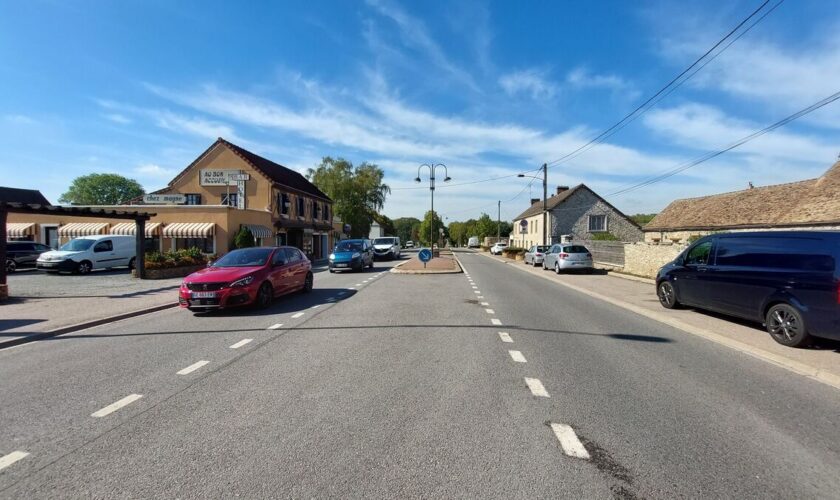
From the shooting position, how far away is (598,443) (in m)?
3.55

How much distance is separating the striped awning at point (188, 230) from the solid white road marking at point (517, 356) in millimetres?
23515

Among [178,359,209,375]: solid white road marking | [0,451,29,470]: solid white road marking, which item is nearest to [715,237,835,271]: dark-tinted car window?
[178,359,209,375]: solid white road marking

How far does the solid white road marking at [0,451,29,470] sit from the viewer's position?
3.22 meters

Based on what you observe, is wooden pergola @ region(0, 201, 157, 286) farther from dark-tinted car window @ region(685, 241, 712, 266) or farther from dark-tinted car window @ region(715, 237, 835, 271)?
dark-tinted car window @ region(715, 237, 835, 271)

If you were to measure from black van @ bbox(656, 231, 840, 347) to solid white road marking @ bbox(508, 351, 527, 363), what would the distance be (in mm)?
4386

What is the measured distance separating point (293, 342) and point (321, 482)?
4.32m

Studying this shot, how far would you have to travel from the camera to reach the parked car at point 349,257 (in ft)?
73.5

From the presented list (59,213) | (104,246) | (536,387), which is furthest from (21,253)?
(536,387)

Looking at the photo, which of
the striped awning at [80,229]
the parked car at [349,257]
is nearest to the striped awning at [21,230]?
the striped awning at [80,229]

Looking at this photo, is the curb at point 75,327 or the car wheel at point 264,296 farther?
the car wheel at point 264,296

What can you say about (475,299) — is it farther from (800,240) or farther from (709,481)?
(709,481)

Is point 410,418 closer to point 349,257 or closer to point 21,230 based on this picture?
point 349,257

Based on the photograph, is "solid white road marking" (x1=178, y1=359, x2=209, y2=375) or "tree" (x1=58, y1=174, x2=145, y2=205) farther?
"tree" (x1=58, y1=174, x2=145, y2=205)

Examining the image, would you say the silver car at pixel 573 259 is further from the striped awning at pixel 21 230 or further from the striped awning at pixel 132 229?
the striped awning at pixel 21 230
